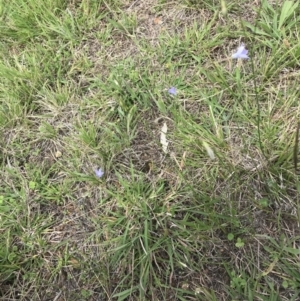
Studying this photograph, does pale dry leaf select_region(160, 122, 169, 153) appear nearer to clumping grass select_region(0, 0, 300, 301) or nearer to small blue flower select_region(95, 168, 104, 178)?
clumping grass select_region(0, 0, 300, 301)

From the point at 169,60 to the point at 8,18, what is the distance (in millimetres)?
853

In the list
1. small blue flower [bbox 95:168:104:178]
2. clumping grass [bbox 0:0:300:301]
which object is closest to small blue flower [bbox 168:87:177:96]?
clumping grass [bbox 0:0:300:301]

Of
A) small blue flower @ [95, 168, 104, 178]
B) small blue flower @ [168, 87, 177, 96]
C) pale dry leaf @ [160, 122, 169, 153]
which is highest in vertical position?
small blue flower @ [168, 87, 177, 96]

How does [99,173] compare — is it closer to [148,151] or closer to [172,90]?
[148,151]

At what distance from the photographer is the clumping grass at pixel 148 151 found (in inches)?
61.4

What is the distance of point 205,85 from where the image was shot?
1.83 m

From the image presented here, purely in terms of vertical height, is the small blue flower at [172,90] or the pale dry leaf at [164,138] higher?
the small blue flower at [172,90]

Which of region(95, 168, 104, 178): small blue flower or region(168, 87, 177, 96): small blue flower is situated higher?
region(168, 87, 177, 96): small blue flower

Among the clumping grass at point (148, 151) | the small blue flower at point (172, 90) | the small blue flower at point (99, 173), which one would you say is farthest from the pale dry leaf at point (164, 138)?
the small blue flower at point (99, 173)

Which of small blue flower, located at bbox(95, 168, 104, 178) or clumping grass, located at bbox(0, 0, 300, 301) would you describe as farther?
small blue flower, located at bbox(95, 168, 104, 178)

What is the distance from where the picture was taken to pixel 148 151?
179 centimetres

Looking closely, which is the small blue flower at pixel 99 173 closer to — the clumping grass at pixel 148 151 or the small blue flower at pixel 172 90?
the clumping grass at pixel 148 151

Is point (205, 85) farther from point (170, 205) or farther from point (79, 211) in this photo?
point (79, 211)

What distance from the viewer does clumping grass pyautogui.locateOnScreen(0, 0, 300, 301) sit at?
1560mm
